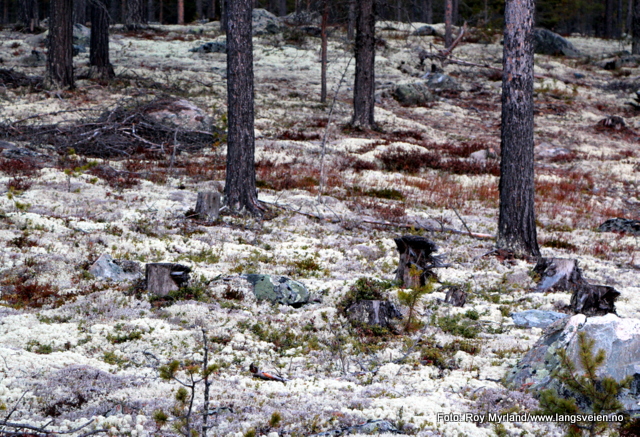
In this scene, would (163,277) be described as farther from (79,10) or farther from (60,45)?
(79,10)

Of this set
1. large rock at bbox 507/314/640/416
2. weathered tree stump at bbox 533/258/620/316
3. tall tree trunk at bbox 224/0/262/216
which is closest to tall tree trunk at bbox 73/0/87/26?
tall tree trunk at bbox 224/0/262/216

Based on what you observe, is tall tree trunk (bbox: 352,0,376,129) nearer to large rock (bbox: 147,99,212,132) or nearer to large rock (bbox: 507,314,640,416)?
large rock (bbox: 147,99,212,132)

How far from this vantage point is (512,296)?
8.16 m

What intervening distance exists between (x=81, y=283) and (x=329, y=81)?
25.8 metres

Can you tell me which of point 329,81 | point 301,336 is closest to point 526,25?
point 301,336

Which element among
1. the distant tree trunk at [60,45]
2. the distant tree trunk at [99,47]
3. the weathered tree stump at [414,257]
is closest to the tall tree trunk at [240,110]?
the weathered tree stump at [414,257]

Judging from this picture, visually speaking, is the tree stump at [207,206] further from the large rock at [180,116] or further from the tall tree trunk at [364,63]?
the tall tree trunk at [364,63]

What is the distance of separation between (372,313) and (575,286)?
338 cm

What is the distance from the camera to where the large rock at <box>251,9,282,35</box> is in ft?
140

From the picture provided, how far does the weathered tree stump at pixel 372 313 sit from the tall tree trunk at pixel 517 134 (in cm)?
368

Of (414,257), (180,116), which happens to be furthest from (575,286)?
(180,116)

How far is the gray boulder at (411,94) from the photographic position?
2950 centimetres

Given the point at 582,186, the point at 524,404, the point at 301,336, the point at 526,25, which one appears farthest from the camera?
the point at 582,186

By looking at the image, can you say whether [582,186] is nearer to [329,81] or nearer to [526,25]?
[526,25]
